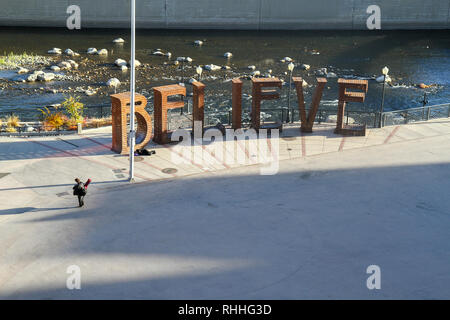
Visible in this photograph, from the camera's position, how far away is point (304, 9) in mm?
89750

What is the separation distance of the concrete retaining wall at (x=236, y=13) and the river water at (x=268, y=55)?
1.71m

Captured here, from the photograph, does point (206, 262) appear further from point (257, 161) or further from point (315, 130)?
point (315, 130)

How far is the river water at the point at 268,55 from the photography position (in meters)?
58.9

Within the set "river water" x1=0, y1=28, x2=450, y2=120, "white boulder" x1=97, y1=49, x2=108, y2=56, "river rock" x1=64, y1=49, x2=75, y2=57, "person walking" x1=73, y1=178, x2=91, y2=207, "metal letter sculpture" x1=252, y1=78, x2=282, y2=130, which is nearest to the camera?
"person walking" x1=73, y1=178, x2=91, y2=207

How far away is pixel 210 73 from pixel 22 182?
37586 mm

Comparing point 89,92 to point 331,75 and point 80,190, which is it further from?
point 80,190

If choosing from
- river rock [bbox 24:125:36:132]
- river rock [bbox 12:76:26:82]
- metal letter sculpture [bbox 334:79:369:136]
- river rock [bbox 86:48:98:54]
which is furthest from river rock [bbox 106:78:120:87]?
metal letter sculpture [bbox 334:79:369:136]

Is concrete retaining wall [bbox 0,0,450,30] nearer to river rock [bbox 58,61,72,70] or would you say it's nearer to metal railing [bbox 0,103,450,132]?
river rock [bbox 58,61,72,70]

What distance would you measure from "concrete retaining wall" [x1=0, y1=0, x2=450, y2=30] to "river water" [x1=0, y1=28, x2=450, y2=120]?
1711mm

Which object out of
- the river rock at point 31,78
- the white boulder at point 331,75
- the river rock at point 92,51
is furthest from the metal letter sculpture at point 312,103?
the river rock at point 92,51

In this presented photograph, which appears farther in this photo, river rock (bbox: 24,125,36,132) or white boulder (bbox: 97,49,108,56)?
white boulder (bbox: 97,49,108,56)

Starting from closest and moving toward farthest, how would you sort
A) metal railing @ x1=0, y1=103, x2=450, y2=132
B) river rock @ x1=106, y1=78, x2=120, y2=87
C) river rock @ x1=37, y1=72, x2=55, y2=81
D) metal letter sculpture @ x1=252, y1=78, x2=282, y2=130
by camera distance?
metal letter sculpture @ x1=252, y1=78, x2=282, y2=130, metal railing @ x1=0, y1=103, x2=450, y2=132, river rock @ x1=106, y1=78, x2=120, y2=87, river rock @ x1=37, y1=72, x2=55, y2=81

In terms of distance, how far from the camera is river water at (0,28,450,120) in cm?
5894

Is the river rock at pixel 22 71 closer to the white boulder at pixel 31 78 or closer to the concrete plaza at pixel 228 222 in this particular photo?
the white boulder at pixel 31 78
